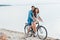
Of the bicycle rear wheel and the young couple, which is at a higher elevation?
the young couple

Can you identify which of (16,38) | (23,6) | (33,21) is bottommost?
(16,38)

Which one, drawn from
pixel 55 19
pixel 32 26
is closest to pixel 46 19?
pixel 55 19

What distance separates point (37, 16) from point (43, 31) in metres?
0.36

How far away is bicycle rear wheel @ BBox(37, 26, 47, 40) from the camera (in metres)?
4.63

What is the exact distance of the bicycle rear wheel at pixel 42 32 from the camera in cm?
463

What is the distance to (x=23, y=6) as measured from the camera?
293 inches

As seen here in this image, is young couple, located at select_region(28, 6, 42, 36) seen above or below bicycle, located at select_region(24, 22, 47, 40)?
above

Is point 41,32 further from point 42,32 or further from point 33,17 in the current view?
point 33,17

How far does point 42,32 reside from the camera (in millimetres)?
4590

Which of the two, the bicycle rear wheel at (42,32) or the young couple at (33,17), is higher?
the young couple at (33,17)

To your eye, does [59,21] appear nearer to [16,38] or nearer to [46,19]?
[46,19]

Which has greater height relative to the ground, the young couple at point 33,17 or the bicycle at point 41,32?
the young couple at point 33,17

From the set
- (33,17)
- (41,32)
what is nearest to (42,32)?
(41,32)

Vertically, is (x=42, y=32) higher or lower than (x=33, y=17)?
lower
